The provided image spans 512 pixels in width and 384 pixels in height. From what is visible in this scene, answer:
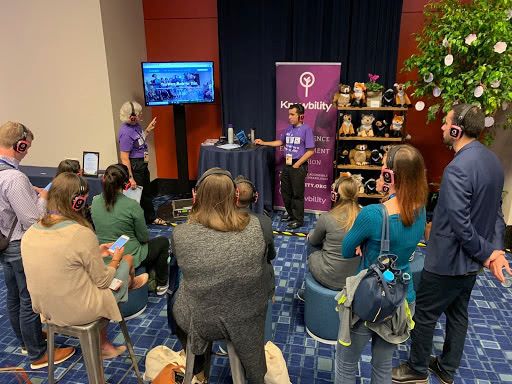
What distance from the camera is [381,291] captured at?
68.2 inches

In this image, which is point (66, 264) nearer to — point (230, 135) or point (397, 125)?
point (230, 135)

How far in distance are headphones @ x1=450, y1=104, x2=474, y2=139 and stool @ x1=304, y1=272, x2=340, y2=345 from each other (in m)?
1.20

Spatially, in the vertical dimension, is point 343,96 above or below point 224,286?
above

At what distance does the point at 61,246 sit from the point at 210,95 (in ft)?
11.6

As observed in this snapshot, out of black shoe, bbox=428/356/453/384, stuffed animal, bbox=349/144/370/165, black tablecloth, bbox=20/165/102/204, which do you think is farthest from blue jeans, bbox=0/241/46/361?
stuffed animal, bbox=349/144/370/165

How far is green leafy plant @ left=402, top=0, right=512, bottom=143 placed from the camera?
3.34 meters

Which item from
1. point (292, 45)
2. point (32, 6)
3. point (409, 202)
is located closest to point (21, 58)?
point (32, 6)

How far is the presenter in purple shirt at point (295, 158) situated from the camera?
14.6 feet

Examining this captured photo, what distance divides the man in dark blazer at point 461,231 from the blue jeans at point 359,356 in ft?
1.32

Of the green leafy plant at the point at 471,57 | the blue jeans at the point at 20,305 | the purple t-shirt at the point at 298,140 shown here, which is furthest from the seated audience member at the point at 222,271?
the purple t-shirt at the point at 298,140

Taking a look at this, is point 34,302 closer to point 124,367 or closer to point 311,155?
point 124,367

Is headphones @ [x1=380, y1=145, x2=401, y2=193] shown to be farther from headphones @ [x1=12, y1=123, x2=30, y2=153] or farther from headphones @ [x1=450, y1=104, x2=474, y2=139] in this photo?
headphones @ [x1=12, y1=123, x2=30, y2=153]

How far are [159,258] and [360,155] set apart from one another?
260cm

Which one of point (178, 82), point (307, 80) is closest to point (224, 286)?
point (307, 80)
